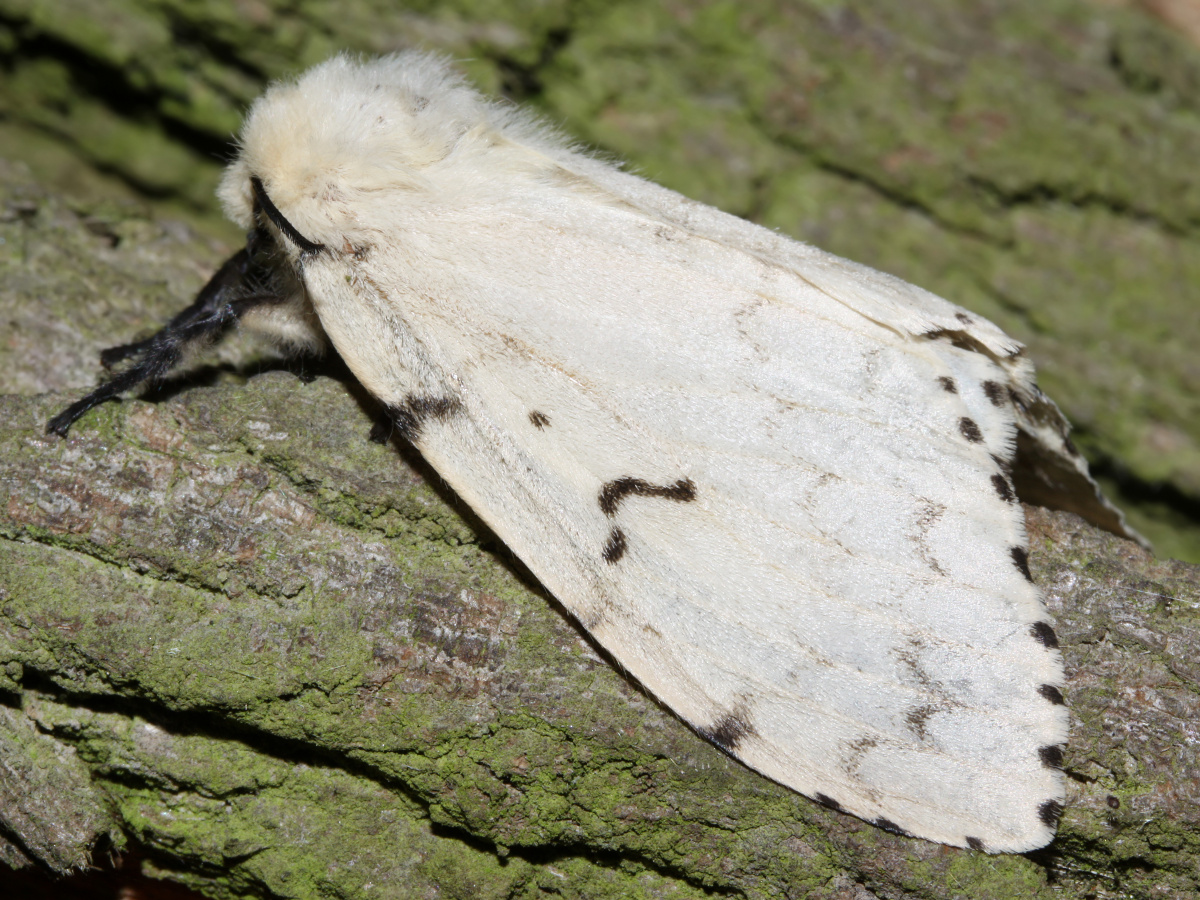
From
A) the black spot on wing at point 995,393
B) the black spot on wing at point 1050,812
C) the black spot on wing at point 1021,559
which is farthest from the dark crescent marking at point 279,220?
the black spot on wing at point 1050,812

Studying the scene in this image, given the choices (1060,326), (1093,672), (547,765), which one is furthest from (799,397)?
(1060,326)

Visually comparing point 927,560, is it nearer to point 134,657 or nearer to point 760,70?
point 134,657

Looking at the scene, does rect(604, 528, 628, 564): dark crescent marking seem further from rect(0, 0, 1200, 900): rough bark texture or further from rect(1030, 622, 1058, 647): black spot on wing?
rect(1030, 622, 1058, 647): black spot on wing

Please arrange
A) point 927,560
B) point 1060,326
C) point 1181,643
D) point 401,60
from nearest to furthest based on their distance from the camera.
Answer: point 927,560 < point 1181,643 < point 401,60 < point 1060,326

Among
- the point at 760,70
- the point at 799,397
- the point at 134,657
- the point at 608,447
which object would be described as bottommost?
the point at 134,657

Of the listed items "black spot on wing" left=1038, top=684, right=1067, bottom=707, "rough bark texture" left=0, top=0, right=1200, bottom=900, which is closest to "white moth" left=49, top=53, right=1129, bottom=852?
"black spot on wing" left=1038, top=684, right=1067, bottom=707

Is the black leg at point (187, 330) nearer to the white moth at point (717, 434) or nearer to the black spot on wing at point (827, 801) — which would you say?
the white moth at point (717, 434)

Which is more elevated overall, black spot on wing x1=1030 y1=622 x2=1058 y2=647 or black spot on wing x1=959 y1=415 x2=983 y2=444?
black spot on wing x1=959 y1=415 x2=983 y2=444
